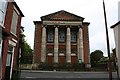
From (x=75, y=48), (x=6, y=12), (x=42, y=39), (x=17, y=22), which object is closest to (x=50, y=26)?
(x=42, y=39)

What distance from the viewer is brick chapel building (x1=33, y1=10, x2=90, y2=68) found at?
4528 centimetres

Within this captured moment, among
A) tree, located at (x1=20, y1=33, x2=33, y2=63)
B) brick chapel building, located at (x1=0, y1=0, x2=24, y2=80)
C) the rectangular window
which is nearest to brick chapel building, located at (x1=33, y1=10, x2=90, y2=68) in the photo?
tree, located at (x1=20, y1=33, x2=33, y2=63)

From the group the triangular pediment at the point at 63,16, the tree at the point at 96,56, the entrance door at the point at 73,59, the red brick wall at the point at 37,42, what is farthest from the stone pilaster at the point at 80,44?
the tree at the point at 96,56

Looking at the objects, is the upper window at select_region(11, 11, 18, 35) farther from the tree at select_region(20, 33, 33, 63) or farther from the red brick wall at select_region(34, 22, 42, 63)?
the red brick wall at select_region(34, 22, 42, 63)

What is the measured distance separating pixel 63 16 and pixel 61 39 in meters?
6.67

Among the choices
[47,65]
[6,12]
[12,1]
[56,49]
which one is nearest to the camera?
[6,12]

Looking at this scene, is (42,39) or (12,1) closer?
(12,1)

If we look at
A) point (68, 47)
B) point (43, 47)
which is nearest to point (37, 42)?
point (43, 47)

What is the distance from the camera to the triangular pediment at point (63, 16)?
47.0 meters

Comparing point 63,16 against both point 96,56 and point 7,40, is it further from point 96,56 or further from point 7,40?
point 7,40

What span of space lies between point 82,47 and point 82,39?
2.55m

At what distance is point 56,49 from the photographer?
148 feet

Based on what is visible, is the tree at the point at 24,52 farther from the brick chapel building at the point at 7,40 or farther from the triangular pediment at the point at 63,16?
the triangular pediment at the point at 63,16

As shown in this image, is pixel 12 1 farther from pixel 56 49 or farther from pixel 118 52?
pixel 56 49
